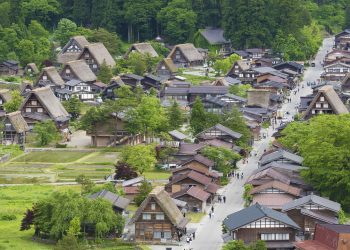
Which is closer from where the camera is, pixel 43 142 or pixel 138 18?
pixel 43 142

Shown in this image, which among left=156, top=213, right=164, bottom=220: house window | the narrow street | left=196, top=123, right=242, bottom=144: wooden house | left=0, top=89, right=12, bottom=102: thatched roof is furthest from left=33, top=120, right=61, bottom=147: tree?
left=156, top=213, right=164, bottom=220: house window

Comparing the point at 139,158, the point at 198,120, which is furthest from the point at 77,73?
the point at 139,158

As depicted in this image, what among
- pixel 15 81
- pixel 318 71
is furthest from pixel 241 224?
pixel 318 71

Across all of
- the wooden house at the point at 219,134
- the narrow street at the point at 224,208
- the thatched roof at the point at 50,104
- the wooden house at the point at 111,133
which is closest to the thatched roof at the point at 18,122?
the thatched roof at the point at 50,104

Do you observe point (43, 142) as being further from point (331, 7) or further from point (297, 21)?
point (331, 7)

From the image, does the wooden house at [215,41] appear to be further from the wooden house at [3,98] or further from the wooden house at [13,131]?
the wooden house at [13,131]

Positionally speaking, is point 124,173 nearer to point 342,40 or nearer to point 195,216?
point 195,216
